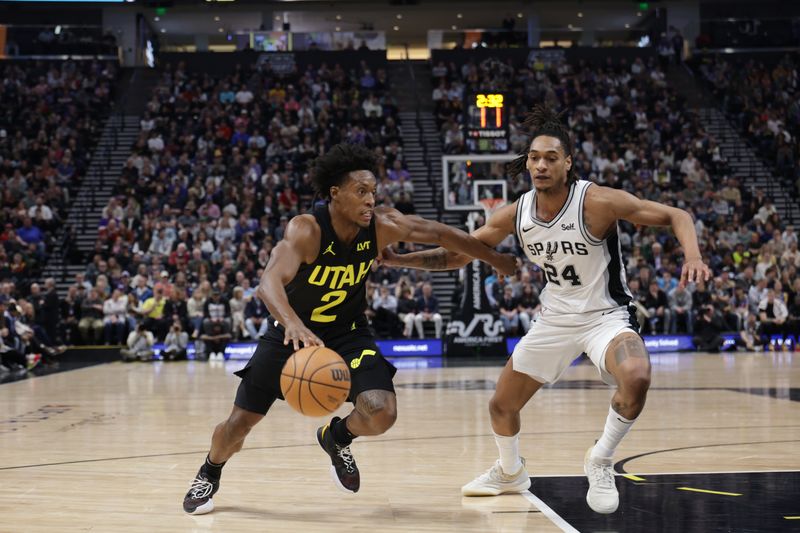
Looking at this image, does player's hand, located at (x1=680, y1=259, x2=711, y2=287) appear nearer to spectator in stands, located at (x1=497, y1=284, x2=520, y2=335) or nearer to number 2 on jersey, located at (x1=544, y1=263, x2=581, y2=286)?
number 2 on jersey, located at (x1=544, y1=263, x2=581, y2=286)

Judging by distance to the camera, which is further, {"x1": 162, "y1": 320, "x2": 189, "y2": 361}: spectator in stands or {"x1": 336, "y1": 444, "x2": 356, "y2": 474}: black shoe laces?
{"x1": 162, "y1": 320, "x2": 189, "y2": 361}: spectator in stands

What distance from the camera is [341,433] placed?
552 cm

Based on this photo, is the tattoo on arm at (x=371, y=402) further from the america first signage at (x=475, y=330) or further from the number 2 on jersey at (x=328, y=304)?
the america first signage at (x=475, y=330)

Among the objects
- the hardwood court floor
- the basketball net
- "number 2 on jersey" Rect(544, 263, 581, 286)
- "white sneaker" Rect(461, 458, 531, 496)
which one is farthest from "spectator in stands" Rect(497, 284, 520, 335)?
"number 2 on jersey" Rect(544, 263, 581, 286)

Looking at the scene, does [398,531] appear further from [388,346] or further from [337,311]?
[388,346]

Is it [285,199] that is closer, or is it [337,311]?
[337,311]

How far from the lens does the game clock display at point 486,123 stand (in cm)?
1662

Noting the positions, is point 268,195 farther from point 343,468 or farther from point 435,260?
point 343,468

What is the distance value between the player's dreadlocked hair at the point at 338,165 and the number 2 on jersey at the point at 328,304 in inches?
22.5

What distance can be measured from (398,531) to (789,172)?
23145 mm

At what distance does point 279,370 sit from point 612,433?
1.77 meters

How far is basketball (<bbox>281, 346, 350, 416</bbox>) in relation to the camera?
477 centimetres

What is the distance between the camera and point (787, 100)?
27.9 metres

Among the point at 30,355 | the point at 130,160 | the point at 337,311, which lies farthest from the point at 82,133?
the point at 337,311
